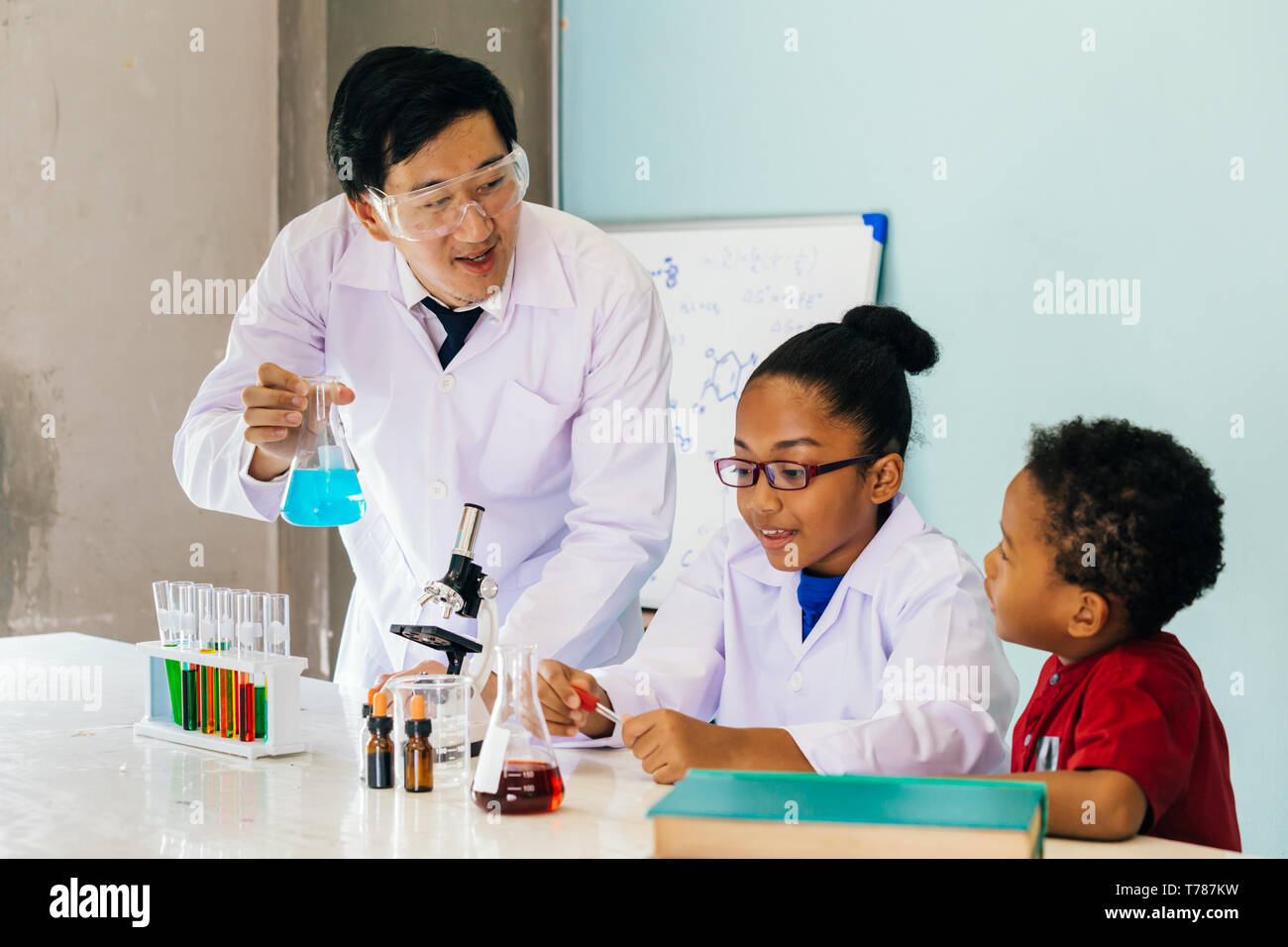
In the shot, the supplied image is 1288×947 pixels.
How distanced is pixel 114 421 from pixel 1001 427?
236 cm

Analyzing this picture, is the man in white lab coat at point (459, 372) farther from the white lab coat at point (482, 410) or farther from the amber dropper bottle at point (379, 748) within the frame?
the amber dropper bottle at point (379, 748)

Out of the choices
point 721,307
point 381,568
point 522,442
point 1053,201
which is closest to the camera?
point 522,442

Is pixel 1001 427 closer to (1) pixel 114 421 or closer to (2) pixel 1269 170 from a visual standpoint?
(2) pixel 1269 170

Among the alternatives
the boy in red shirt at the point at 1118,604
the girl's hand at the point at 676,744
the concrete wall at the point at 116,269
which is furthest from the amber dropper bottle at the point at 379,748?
the concrete wall at the point at 116,269

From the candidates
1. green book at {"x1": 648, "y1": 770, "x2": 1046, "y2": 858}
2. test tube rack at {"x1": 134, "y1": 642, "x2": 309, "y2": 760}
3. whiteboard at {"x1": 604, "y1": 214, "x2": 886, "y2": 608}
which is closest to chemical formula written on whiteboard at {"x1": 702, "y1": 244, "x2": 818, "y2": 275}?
whiteboard at {"x1": 604, "y1": 214, "x2": 886, "y2": 608}

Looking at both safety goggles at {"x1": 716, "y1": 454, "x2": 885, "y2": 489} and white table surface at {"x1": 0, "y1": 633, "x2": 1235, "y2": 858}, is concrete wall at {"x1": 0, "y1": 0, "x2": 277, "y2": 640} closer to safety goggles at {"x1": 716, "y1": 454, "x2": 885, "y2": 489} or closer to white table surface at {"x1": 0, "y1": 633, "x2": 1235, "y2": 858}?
white table surface at {"x1": 0, "y1": 633, "x2": 1235, "y2": 858}

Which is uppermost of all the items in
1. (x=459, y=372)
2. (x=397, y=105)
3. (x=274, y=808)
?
(x=397, y=105)

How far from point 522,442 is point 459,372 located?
16cm

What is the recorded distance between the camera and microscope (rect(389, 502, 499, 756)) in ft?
5.02

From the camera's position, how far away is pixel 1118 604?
1458 mm

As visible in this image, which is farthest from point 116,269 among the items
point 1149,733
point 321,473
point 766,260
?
point 1149,733

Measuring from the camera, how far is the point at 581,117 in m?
3.97

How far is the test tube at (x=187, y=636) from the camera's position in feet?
5.57

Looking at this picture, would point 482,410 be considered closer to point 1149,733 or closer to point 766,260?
point 1149,733
